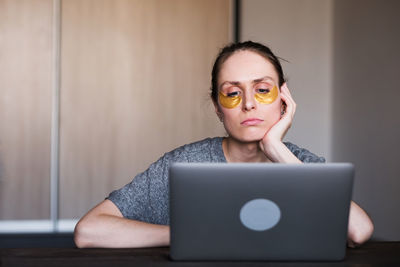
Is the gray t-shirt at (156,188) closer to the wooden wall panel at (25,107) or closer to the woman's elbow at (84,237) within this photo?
the woman's elbow at (84,237)

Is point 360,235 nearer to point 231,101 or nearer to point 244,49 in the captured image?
point 231,101

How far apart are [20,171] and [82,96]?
739 mm

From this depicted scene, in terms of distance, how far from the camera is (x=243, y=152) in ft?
5.15

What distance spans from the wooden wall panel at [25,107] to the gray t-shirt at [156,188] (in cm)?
218

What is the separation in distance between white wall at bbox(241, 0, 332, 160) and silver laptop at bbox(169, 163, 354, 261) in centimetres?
276

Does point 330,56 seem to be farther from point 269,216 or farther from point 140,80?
point 269,216

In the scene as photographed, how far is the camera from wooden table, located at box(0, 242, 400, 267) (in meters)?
0.91

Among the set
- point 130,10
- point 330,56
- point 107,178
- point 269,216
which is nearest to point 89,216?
point 269,216

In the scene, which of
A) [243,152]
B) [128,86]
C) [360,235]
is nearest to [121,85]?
[128,86]

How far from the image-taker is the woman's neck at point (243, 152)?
60.8 inches

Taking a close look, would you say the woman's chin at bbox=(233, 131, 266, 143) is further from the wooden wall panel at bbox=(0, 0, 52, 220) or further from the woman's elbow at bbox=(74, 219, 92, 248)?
the wooden wall panel at bbox=(0, 0, 52, 220)

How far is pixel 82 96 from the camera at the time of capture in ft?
11.5

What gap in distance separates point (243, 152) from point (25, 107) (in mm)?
2428

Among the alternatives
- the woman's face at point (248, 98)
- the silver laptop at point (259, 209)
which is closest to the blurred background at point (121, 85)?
the woman's face at point (248, 98)
